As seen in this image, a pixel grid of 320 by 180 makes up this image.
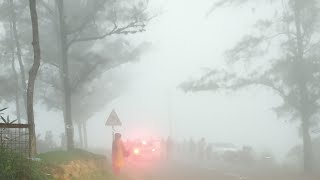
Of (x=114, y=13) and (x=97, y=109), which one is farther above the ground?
(x=114, y=13)

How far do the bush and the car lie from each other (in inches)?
1024

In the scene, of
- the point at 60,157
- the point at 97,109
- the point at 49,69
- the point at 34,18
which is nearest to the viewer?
the point at 60,157

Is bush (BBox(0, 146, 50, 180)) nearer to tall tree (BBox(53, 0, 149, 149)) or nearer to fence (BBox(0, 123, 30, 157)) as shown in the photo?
fence (BBox(0, 123, 30, 157))

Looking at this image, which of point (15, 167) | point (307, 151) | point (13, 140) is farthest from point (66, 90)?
point (15, 167)

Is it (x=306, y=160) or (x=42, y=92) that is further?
(x=42, y=92)

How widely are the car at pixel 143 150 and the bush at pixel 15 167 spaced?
26.0 meters

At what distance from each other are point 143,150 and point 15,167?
27.1 meters

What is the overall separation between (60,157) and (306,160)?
16617mm

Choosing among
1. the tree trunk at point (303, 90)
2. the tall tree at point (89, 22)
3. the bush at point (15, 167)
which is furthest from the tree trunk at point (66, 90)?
the bush at point (15, 167)

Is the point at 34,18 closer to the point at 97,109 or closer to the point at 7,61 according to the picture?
the point at 7,61

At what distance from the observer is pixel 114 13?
27797mm

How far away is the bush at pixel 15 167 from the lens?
11.0m

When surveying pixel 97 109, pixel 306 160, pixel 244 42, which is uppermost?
pixel 244 42

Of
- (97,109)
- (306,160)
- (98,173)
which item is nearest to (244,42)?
(306,160)
